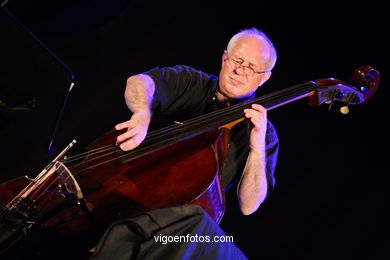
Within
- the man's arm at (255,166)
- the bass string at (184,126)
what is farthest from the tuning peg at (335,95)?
the man's arm at (255,166)

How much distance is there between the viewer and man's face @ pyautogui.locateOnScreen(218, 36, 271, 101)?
1758 millimetres

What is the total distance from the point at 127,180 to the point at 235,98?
30.5 inches

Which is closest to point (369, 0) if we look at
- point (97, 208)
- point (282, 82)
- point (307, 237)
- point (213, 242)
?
point (282, 82)

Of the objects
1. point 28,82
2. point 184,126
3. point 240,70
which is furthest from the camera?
point 240,70

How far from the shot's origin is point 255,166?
163cm

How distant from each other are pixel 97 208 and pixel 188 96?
87cm

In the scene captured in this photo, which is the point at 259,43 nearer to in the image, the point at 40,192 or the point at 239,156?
the point at 239,156

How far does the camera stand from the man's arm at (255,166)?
5.01 ft

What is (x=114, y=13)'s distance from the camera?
8.47ft

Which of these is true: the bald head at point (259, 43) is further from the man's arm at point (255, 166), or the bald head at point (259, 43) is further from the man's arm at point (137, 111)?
the man's arm at point (137, 111)

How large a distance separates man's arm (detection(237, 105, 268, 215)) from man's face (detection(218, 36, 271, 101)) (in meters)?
0.24

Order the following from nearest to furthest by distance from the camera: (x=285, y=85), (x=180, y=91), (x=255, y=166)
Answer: (x=255, y=166) → (x=180, y=91) → (x=285, y=85)

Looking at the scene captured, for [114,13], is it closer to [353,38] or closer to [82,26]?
[82,26]

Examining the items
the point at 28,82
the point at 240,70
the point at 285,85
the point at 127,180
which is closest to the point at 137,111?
the point at 127,180
